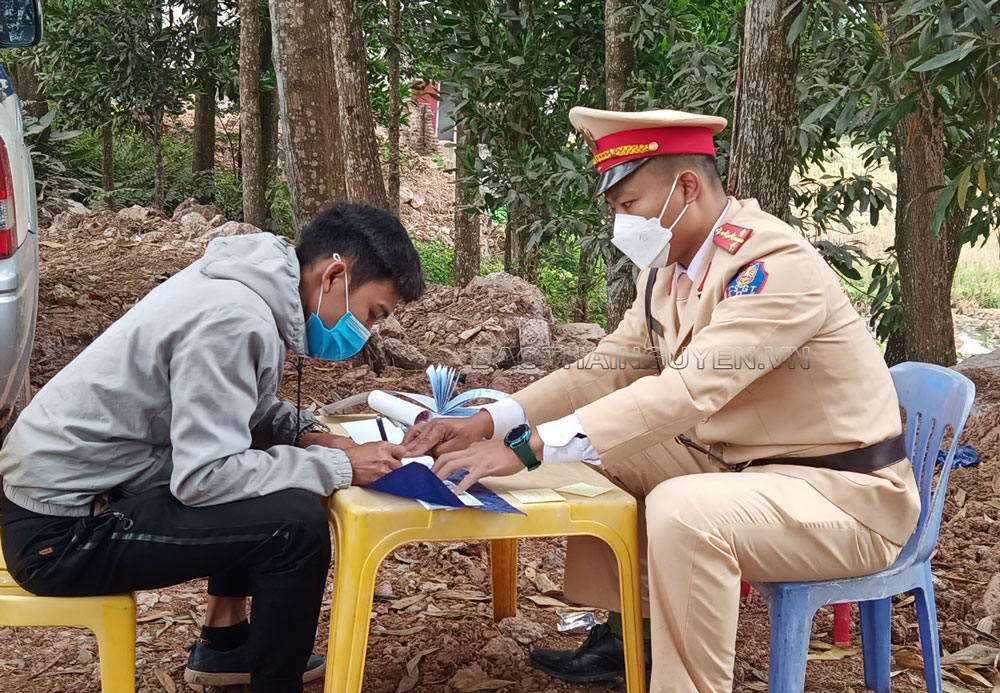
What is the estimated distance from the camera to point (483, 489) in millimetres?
2316

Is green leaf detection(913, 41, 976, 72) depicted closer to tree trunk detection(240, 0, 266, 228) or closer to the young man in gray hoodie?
the young man in gray hoodie

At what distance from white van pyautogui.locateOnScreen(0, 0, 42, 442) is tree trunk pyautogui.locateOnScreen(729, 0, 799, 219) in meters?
2.72

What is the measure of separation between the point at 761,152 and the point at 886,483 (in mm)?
2283

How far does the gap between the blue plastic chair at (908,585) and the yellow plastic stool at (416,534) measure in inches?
12.6

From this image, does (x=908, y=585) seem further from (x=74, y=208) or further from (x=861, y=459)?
(x=74, y=208)

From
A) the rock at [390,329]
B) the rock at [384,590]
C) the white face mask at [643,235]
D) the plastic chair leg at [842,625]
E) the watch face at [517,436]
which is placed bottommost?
the rock at [384,590]

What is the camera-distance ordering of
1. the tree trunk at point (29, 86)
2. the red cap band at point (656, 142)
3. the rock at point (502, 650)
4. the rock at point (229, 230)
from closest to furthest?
the red cap band at point (656, 142) < the rock at point (502, 650) < the rock at point (229, 230) < the tree trunk at point (29, 86)

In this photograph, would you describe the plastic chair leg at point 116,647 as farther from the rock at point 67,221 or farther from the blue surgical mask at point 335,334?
the rock at point 67,221

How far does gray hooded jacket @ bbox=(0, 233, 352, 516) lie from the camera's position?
84.0 inches

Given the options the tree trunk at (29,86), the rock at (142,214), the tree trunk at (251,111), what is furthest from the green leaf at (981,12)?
the tree trunk at (29,86)

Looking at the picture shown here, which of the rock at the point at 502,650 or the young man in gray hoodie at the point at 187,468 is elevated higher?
the young man in gray hoodie at the point at 187,468

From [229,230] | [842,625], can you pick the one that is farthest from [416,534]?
[229,230]

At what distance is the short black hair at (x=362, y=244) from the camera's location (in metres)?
2.43

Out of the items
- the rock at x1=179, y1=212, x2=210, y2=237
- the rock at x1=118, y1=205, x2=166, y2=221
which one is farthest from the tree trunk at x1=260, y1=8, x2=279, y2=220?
the rock at x1=179, y1=212, x2=210, y2=237
